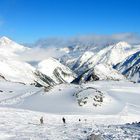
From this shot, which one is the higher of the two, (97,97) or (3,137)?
(97,97)

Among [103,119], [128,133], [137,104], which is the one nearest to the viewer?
[128,133]

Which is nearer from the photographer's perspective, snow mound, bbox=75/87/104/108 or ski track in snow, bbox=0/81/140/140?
ski track in snow, bbox=0/81/140/140

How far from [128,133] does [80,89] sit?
224ft

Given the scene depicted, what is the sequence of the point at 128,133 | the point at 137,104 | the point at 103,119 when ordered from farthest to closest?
1. the point at 137,104
2. the point at 103,119
3. the point at 128,133

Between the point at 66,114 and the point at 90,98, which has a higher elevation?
the point at 90,98

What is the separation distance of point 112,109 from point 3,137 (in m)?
55.1

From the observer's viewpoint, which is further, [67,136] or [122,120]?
[122,120]

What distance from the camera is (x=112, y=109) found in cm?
8675

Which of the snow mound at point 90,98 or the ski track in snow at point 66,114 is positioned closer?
the ski track in snow at point 66,114

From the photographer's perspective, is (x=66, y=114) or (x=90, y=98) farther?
(x=90, y=98)

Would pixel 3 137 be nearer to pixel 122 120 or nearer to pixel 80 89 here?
pixel 122 120

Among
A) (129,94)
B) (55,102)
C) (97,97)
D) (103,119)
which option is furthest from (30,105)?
(129,94)

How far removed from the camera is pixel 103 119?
7200 centimetres

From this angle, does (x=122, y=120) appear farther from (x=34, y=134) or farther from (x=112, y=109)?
(x=34, y=134)
